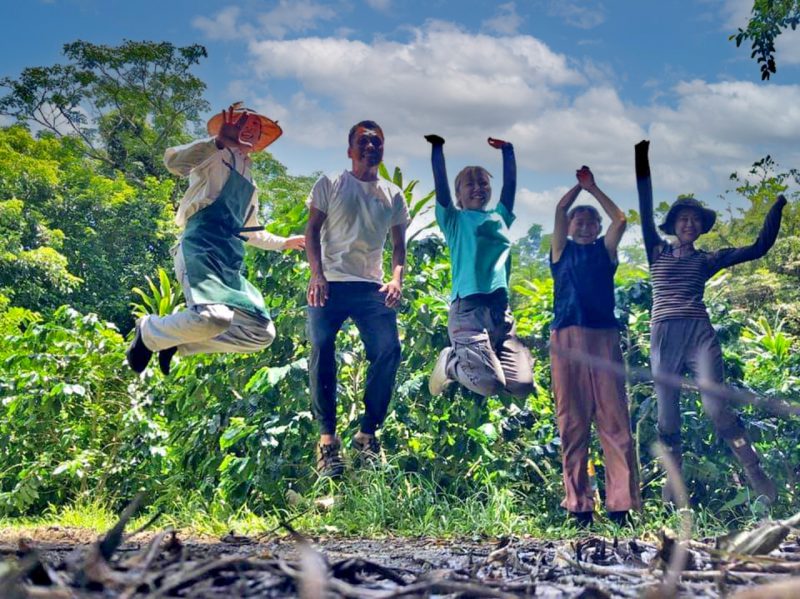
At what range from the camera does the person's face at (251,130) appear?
16.3 feet

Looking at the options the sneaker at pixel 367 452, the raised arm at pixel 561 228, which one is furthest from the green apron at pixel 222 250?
the raised arm at pixel 561 228

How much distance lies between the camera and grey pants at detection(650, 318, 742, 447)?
16.1 ft

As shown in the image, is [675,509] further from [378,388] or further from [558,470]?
[378,388]

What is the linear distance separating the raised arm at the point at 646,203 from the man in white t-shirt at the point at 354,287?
1.32 meters

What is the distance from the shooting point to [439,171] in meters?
5.07

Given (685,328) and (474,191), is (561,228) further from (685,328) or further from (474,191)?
(685,328)

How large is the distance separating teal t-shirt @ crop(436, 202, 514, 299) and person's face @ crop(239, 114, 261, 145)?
1027 mm

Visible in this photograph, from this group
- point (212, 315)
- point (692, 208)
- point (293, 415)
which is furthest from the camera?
point (293, 415)

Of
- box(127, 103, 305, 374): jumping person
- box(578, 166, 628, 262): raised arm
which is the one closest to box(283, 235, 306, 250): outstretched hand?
box(127, 103, 305, 374): jumping person

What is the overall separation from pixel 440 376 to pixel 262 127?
5.33 ft

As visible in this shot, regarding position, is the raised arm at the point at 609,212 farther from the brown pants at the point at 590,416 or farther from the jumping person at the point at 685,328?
the brown pants at the point at 590,416

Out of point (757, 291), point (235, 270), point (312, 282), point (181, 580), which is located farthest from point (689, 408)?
point (757, 291)

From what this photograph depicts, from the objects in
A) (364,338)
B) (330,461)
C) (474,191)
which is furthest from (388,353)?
(474,191)

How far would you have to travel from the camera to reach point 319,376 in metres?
5.12
